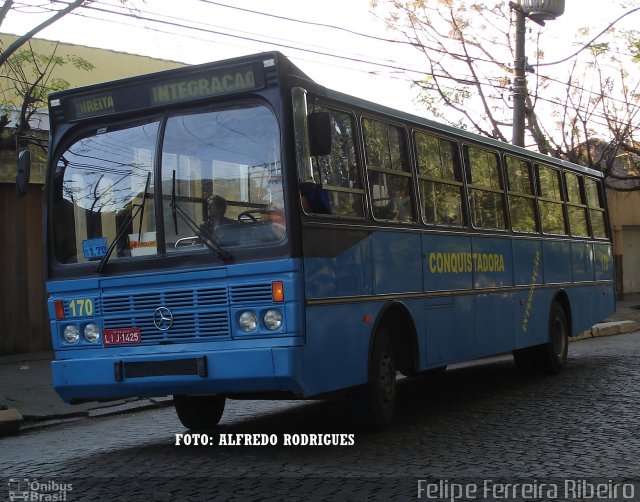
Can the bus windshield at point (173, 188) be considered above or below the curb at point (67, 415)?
above

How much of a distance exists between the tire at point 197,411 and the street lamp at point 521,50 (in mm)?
10380

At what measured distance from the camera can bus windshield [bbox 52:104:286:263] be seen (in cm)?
721

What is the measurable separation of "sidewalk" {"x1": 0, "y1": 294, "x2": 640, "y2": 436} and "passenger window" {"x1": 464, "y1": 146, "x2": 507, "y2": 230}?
4520mm

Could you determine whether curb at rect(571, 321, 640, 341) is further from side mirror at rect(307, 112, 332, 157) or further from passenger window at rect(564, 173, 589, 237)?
side mirror at rect(307, 112, 332, 157)

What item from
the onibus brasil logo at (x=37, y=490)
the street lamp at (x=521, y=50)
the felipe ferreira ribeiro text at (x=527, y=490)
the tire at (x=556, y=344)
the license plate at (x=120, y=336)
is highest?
the street lamp at (x=521, y=50)

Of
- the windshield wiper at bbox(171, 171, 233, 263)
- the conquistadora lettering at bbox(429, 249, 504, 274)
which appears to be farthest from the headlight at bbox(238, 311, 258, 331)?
the conquistadora lettering at bbox(429, 249, 504, 274)

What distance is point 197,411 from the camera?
8773mm

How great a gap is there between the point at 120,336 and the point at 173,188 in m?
1.30

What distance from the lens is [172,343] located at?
7.31 meters

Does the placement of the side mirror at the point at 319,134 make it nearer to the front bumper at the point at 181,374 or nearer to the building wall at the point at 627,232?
the front bumper at the point at 181,374

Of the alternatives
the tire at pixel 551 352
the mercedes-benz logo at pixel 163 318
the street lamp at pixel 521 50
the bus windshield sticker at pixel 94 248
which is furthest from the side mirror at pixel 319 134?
the street lamp at pixel 521 50

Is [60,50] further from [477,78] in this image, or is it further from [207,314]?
[207,314]

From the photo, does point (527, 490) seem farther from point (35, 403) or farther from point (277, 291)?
point (35, 403)

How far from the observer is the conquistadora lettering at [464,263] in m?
9.43
